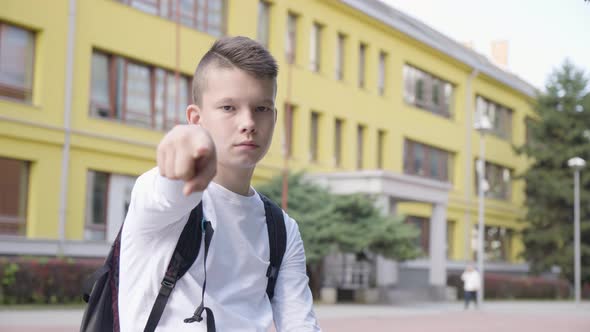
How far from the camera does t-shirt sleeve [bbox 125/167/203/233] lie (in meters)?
1.87

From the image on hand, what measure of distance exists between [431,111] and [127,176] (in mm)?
20361

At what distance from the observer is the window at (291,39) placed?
31094mm

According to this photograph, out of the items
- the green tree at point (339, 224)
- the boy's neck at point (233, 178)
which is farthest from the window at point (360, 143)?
the boy's neck at point (233, 178)

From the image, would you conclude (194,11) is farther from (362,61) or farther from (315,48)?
(362,61)

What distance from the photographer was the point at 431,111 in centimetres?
4147

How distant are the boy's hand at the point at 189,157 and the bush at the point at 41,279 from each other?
18259 mm

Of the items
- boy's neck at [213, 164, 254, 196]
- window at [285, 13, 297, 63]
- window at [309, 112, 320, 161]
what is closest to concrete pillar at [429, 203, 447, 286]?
window at [309, 112, 320, 161]

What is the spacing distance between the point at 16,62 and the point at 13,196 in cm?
336

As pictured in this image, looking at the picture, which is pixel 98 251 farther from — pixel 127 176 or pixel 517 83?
pixel 517 83

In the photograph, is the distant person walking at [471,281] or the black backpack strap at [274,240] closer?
the black backpack strap at [274,240]

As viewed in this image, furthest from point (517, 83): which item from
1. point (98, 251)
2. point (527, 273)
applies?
point (98, 251)

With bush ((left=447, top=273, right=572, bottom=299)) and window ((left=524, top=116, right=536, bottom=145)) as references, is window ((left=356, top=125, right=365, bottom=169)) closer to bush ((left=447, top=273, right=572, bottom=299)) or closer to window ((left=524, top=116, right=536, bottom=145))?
bush ((left=447, top=273, right=572, bottom=299))

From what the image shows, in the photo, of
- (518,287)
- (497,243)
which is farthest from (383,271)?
(497,243)

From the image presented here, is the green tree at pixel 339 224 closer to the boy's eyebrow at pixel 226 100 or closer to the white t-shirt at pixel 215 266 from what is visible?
the white t-shirt at pixel 215 266
